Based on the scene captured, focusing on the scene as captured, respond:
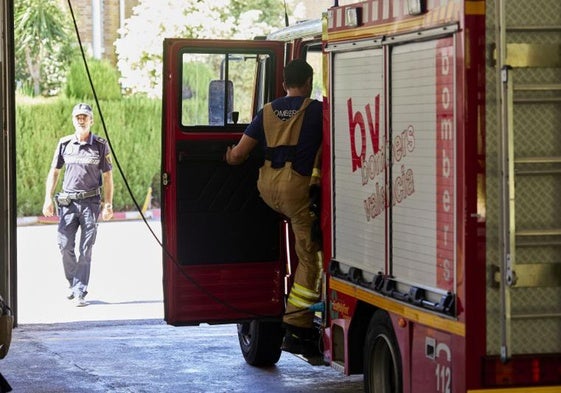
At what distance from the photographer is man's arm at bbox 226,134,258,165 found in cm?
870

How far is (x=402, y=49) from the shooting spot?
6.77 metres

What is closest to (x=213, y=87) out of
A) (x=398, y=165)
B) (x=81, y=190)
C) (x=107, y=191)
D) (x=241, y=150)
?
(x=241, y=150)

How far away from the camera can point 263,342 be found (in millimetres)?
9898

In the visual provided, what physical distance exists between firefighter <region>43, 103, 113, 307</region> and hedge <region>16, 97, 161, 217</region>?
40.3ft

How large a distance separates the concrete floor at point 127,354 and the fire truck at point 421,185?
72 cm

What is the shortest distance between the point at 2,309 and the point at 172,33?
25.8 m

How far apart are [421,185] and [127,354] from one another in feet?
15.9

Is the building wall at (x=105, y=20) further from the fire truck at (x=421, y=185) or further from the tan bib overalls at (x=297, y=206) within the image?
the tan bib overalls at (x=297, y=206)

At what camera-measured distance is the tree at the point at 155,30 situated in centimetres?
3142

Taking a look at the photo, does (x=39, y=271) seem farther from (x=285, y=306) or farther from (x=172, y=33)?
(x=172, y=33)

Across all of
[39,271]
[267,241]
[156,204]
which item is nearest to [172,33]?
[156,204]

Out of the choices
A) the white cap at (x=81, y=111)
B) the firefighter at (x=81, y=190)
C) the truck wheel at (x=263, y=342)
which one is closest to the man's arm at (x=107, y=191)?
the firefighter at (x=81, y=190)

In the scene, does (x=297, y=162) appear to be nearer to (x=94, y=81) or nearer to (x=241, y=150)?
(x=241, y=150)

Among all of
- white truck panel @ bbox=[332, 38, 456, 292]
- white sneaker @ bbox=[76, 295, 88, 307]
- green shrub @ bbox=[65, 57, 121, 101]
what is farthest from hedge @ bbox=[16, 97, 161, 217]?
white truck panel @ bbox=[332, 38, 456, 292]
